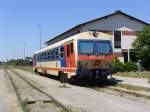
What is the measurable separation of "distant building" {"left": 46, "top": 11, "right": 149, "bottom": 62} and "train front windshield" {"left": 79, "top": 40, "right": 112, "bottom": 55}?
66.8 feet

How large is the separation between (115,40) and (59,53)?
1877 cm

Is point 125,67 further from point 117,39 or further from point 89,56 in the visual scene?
point 89,56

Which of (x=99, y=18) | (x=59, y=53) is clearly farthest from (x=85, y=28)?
(x=59, y=53)

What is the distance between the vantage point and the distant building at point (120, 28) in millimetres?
46719

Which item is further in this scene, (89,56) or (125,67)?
(125,67)

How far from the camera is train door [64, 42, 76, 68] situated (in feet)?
84.3

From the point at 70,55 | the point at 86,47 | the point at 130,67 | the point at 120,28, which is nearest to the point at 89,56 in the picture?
the point at 86,47

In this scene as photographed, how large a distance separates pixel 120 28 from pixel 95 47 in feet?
75.0

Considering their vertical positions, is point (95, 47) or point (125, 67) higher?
point (95, 47)

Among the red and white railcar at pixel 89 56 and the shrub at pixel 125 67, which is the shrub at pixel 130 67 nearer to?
the shrub at pixel 125 67

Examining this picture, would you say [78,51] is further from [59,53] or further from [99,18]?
[99,18]

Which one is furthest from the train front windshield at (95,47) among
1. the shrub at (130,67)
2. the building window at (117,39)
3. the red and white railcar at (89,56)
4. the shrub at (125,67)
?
the building window at (117,39)

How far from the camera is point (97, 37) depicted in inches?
1024

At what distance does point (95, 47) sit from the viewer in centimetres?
2564
